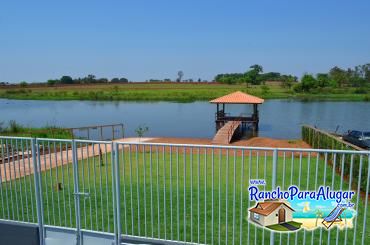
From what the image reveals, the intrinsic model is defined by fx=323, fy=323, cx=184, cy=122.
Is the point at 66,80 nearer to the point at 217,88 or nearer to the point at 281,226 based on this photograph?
the point at 217,88

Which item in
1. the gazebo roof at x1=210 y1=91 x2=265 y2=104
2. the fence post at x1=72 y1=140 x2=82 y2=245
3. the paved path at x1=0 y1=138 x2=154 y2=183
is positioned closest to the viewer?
the fence post at x1=72 y1=140 x2=82 y2=245

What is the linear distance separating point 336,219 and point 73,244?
3.80 metres

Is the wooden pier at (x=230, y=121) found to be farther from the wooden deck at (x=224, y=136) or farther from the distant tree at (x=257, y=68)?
the distant tree at (x=257, y=68)

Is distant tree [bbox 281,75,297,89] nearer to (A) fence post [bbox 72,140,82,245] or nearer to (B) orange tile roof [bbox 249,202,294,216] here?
(B) orange tile roof [bbox 249,202,294,216]

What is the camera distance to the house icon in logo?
4270mm

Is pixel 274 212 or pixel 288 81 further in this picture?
pixel 288 81

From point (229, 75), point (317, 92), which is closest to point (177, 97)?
point (317, 92)

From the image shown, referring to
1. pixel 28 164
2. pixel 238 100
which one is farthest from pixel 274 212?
pixel 238 100

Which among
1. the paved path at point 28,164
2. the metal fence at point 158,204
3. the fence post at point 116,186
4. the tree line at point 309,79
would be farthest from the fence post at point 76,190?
the tree line at point 309,79

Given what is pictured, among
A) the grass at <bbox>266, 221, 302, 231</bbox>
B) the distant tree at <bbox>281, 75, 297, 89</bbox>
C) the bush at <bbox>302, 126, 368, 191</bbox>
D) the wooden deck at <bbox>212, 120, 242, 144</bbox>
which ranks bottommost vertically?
the wooden deck at <bbox>212, 120, 242, 144</bbox>

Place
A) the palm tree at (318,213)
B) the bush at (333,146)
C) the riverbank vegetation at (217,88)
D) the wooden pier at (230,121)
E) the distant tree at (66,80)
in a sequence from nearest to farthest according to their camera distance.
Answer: the palm tree at (318,213) → the bush at (333,146) → the wooden pier at (230,121) → the riverbank vegetation at (217,88) → the distant tree at (66,80)

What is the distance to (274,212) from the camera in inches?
168

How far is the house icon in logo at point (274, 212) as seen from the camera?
4.27 metres

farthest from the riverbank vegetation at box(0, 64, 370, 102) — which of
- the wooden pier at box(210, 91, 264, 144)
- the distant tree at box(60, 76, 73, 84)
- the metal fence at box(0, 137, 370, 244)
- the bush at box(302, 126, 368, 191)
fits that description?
the metal fence at box(0, 137, 370, 244)
